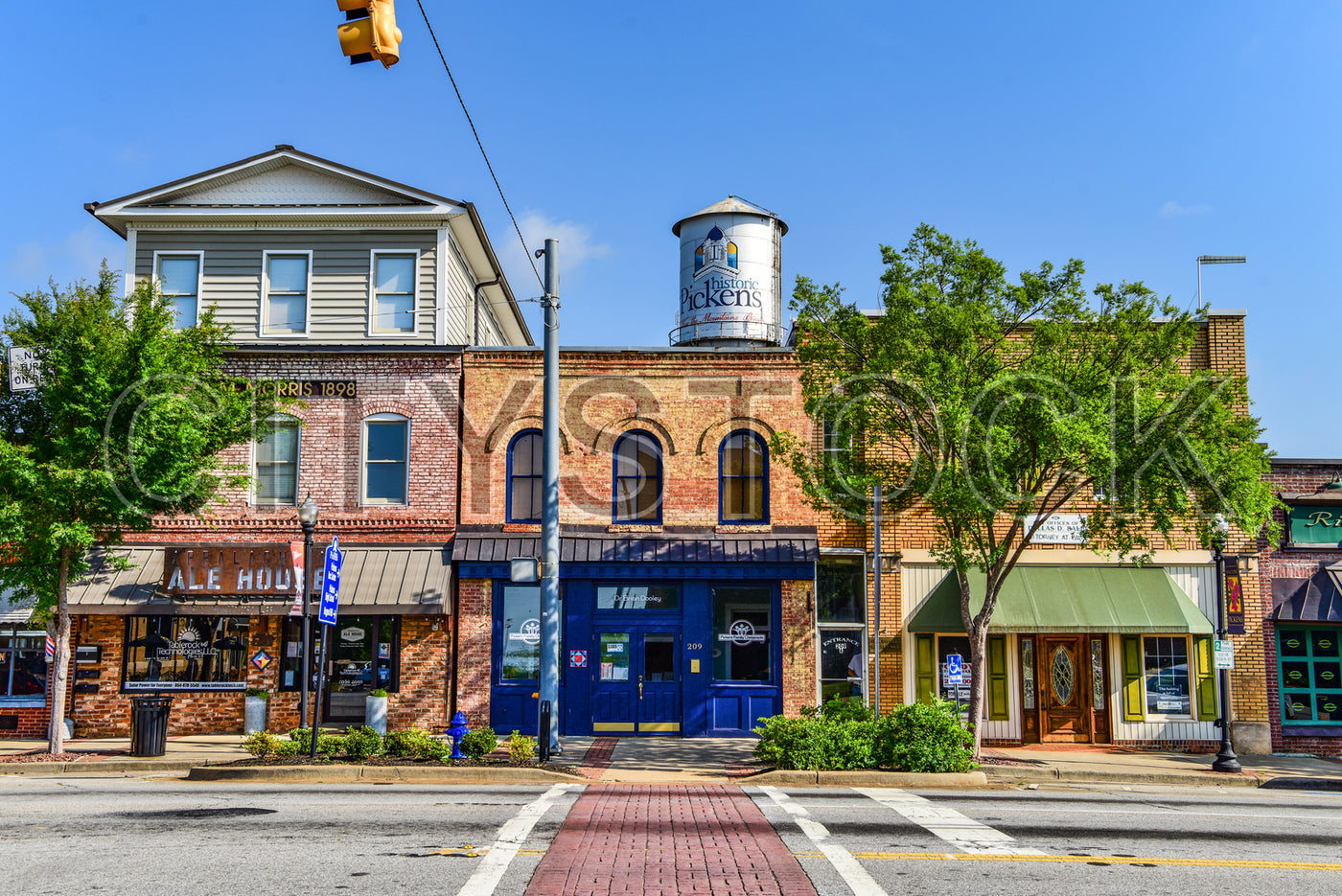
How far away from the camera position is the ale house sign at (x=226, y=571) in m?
20.0

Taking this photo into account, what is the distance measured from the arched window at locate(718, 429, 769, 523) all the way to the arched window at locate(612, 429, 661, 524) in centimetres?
128

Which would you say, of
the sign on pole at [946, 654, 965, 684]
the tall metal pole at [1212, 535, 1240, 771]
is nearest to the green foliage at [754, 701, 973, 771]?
the sign on pole at [946, 654, 965, 684]

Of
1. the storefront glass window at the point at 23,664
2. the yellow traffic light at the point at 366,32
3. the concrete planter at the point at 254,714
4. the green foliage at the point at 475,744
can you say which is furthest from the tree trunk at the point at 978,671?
the storefront glass window at the point at 23,664

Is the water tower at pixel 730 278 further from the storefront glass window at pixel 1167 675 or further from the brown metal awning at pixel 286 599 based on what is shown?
the storefront glass window at pixel 1167 675

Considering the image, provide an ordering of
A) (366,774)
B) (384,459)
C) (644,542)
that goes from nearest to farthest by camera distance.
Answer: (366,774) < (644,542) < (384,459)

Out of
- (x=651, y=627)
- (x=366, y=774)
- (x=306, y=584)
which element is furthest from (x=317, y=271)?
(x=366, y=774)

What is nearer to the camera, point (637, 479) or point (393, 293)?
point (637, 479)

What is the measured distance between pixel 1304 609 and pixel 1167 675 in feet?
9.44

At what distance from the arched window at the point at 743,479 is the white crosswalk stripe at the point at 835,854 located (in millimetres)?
8590

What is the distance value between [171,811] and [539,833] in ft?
14.7

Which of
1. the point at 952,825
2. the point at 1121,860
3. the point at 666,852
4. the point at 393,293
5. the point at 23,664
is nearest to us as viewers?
the point at 666,852

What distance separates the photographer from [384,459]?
21438 mm

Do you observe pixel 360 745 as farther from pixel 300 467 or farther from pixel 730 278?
pixel 730 278

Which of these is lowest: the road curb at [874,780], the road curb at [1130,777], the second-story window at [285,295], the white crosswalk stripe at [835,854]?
the road curb at [1130,777]
